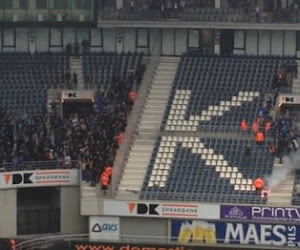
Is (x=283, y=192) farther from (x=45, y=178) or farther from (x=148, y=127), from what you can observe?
(x=45, y=178)

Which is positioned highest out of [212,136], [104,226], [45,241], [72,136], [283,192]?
[72,136]

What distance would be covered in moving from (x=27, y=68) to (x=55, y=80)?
1.74 metres

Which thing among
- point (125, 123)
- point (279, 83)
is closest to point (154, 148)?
point (125, 123)

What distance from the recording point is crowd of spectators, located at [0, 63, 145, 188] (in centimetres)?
5875

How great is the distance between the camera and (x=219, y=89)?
6444 centimetres

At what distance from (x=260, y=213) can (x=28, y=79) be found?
14591 millimetres

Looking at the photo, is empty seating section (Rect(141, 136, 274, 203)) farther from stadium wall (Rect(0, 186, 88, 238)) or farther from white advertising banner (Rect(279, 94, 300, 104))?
white advertising banner (Rect(279, 94, 300, 104))

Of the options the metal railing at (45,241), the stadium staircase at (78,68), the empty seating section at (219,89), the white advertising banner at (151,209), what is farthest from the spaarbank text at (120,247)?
the stadium staircase at (78,68)

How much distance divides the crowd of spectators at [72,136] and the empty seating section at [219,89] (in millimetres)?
2348

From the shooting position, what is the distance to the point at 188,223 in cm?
5744

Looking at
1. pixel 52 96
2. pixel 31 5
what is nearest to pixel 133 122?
pixel 52 96

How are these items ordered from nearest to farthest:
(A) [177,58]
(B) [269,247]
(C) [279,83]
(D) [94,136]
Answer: (B) [269,247] → (D) [94,136] → (C) [279,83] → (A) [177,58]

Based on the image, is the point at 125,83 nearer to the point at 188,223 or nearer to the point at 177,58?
the point at 177,58

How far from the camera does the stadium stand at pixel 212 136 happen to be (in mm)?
57844
